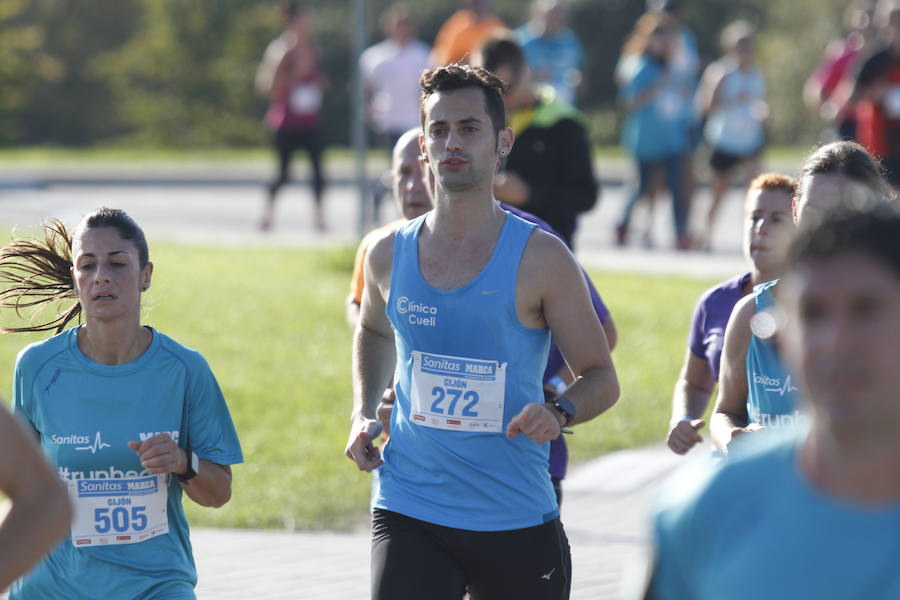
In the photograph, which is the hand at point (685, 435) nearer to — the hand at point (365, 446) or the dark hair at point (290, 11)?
the hand at point (365, 446)

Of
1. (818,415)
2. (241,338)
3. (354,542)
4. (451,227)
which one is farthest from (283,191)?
(818,415)

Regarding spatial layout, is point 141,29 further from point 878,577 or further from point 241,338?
point 878,577

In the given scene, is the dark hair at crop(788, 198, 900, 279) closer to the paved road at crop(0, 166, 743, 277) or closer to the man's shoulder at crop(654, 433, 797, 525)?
the man's shoulder at crop(654, 433, 797, 525)

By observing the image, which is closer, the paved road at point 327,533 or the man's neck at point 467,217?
the man's neck at point 467,217

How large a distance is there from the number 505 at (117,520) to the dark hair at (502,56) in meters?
3.11

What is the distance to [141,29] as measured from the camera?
41469 mm

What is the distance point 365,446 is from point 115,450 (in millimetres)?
668

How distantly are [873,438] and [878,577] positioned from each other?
183 mm

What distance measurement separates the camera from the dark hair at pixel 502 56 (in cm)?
678

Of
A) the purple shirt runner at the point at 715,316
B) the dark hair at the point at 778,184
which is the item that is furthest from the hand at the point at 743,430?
the dark hair at the point at 778,184

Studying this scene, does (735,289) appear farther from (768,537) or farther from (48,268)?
(768,537)

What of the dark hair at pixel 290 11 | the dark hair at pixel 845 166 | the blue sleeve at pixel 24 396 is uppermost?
the dark hair at pixel 290 11

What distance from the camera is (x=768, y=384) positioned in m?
4.10

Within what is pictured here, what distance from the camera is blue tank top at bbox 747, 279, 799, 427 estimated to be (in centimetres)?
406
